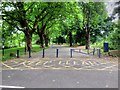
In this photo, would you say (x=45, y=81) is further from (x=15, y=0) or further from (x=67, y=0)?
(x=15, y=0)

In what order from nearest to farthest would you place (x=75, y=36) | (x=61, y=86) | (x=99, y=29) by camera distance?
(x=61, y=86)
(x=99, y=29)
(x=75, y=36)

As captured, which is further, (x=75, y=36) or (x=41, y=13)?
(x=75, y=36)

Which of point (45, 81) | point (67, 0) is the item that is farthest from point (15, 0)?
point (45, 81)

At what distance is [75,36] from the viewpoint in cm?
5475

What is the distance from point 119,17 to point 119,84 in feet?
58.5

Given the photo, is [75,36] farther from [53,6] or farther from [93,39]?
[53,6]

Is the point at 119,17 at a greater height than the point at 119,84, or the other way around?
the point at 119,17

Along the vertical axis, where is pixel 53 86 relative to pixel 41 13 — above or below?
below

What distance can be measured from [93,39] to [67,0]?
27.1 metres

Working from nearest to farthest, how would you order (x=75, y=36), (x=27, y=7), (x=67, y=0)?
(x=67, y=0) → (x=27, y=7) → (x=75, y=36)

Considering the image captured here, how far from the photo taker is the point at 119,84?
27.3ft

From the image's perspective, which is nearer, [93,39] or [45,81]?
[45,81]

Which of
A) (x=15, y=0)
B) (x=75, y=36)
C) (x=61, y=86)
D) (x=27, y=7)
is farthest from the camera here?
(x=75, y=36)

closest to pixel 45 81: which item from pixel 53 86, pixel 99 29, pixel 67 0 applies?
pixel 53 86
